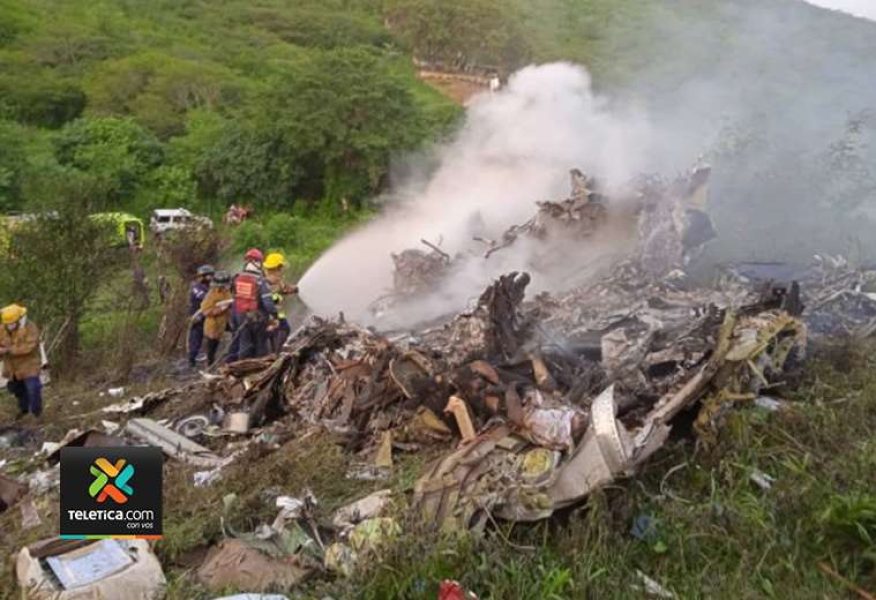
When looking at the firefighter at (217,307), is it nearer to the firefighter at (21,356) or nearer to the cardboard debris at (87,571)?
the firefighter at (21,356)

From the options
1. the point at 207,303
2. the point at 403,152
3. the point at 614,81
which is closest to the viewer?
the point at 207,303

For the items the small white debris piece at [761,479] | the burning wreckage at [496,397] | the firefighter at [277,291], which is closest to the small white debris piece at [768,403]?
the burning wreckage at [496,397]

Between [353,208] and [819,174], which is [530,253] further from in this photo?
[353,208]

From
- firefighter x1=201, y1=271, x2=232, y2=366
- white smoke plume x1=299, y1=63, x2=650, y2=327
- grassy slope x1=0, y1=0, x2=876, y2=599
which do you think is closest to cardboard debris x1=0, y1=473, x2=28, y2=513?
grassy slope x1=0, y1=0, x2=876, y2=599

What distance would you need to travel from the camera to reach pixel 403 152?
83.8 feet

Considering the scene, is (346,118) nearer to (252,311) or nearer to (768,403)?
(252,311)

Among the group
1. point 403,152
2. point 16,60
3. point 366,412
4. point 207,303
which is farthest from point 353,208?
point 16,60

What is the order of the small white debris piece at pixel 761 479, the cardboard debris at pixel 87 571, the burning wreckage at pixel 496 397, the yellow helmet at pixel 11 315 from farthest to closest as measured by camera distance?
the yellow helmet at pixel 11 315
the small white debris piece at pixel 761 479
the burning wreckage at pixel 496 397
the cardboard debris at pixel 87 571

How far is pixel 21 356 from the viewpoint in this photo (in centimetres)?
696

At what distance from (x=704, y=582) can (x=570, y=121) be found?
30.3ft

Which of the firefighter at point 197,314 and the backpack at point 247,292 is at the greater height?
the backpack at point 247,292

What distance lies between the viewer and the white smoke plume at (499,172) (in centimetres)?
1120

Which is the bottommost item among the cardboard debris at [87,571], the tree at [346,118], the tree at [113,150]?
the tree at [113,150]

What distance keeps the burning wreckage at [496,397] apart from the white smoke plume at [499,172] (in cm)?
309
